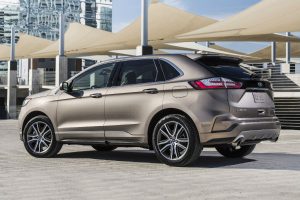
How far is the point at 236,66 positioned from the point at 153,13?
26700mm

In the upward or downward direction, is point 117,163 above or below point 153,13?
below

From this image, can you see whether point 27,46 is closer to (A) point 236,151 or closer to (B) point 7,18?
(B) point 7,18

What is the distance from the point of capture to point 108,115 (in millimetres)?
8078

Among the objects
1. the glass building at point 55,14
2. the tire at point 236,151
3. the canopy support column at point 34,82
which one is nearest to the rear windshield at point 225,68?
the tire at point 236,151

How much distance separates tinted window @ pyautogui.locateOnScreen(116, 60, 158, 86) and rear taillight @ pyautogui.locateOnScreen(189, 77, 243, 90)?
2.62ft

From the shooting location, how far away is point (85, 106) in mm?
8359

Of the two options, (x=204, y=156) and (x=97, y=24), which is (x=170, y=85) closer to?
(x=204, y=156)

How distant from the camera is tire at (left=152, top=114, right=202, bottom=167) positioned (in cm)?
725

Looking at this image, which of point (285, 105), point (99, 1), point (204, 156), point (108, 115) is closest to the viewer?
point (108, 115)

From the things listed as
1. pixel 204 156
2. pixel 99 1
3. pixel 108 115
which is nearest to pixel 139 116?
pixel 108 115

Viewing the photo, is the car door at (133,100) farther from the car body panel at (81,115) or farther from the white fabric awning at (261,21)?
the white fabric awning at (261,21)

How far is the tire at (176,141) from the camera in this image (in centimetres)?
725

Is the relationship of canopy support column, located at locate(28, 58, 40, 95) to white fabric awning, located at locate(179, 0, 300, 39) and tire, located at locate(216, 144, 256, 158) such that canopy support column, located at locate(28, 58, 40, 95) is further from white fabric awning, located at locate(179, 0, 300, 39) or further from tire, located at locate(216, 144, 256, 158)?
tire, located at locate(216, 144, 256, 158)

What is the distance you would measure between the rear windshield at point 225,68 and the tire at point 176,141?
0.77 m
